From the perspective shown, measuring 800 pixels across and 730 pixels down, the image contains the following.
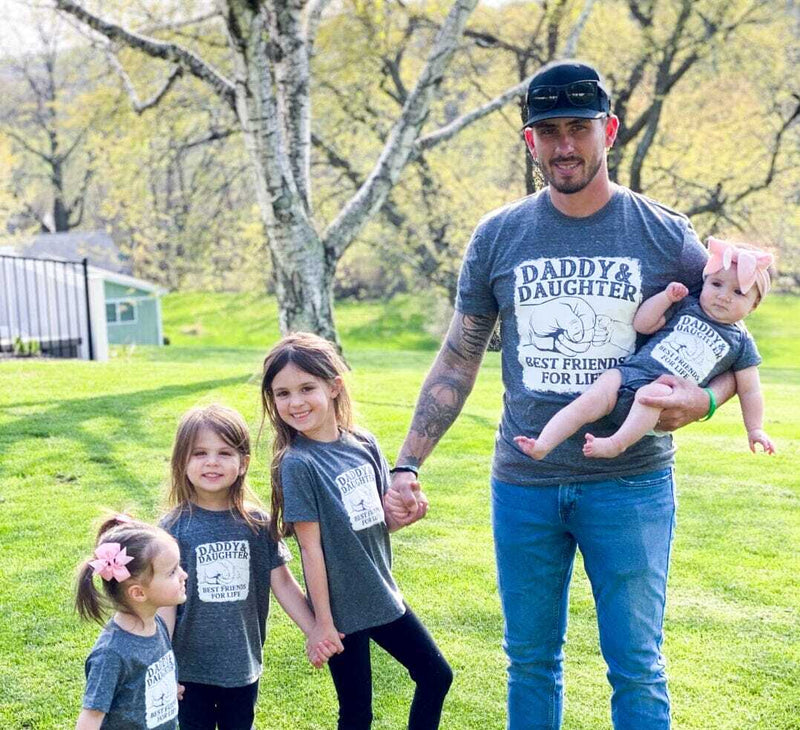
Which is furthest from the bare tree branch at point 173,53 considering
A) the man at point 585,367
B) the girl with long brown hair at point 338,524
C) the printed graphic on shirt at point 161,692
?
the printed graphic on shirt at point 161,692

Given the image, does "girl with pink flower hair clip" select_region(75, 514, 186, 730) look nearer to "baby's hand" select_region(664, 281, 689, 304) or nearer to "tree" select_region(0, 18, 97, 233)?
"baby's hand" select_region(664, 281, 689, 304)

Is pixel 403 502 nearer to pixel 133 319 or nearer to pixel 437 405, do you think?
pixel 437 405

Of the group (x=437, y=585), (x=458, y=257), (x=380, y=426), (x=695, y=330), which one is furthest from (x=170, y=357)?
(x=695, y=330)

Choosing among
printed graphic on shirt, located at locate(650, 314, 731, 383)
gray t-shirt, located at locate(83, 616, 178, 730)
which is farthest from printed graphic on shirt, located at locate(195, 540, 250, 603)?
printed graphic on shirt, located at locate(650, 314, 731, 383)

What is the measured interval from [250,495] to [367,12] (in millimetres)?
14976

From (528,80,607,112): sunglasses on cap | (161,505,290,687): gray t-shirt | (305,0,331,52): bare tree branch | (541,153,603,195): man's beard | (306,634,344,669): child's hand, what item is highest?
(305,0,331,52): bare tree branch

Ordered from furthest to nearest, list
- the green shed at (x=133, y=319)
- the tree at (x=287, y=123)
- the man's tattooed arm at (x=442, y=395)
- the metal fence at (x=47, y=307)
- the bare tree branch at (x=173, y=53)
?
the green shed at (x=133, y=319) → the metal fence at (x=47, y=307) → the bare tree branch at (x=173, y=53) → the tree at (x=287, y=123) → the man's tattooed arm at (x=442, y=395)

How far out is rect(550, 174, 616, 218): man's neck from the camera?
2385 millimetres

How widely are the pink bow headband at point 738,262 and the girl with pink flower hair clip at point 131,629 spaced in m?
1.51

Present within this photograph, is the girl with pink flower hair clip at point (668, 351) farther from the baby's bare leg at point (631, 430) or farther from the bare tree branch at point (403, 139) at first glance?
the bare tree branch at point (403, 139)

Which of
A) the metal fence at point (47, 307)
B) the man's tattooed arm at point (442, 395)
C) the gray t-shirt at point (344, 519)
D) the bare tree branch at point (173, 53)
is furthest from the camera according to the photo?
the metal fence at point (47, 307)

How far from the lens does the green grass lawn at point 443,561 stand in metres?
3.46

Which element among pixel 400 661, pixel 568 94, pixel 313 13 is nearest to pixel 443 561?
pixel 400 661

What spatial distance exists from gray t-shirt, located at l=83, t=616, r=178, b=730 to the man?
0.94 m
